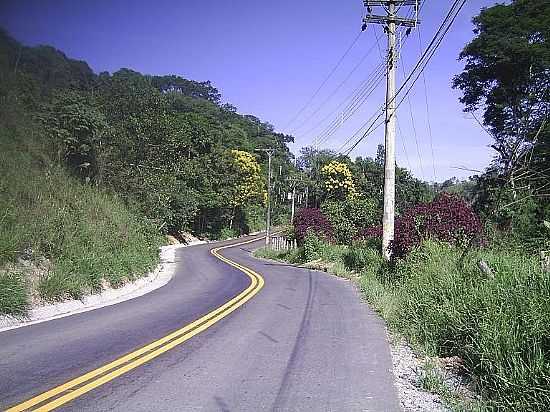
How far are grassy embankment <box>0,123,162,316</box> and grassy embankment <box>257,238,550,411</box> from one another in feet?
24.0

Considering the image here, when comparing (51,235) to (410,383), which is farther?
(51,235)

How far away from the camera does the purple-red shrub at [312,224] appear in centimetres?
3897

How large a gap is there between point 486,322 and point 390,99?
49.9 ft

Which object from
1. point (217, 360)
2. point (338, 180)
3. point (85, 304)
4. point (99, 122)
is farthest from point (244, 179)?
point (217, 360)

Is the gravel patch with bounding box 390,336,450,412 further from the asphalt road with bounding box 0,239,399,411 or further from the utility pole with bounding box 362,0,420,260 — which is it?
the utility pole with bounding box 362,0,420,260

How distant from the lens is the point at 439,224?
16703 mm

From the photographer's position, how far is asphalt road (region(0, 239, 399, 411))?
5.43 m

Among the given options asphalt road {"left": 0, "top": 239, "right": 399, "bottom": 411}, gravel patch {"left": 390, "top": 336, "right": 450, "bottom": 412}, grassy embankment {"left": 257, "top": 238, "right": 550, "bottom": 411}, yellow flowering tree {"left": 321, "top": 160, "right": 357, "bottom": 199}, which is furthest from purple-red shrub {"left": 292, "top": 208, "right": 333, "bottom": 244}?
gravel patch {"left": 390, "top": 336, "right": 450, "bottom": 412}

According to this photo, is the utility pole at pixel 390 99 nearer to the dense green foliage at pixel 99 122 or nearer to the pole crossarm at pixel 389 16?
the pole crossarm at pixel 389 16

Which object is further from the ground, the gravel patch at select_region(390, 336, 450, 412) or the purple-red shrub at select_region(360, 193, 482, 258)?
the purple-red shrub at select_region(360, 193, 482, 258)

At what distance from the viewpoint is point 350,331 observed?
9.71m

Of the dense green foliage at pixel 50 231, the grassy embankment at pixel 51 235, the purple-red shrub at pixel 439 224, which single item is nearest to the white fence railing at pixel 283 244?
the dense green foliage at pixel 50 231

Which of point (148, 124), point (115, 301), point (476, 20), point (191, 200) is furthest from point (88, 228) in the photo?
point (191, 200)

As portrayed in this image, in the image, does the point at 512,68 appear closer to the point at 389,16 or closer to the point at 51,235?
the point at 389,16
